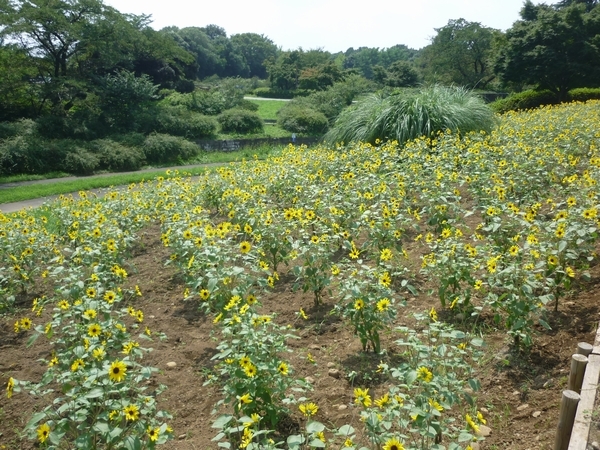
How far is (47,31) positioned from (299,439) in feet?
62.2

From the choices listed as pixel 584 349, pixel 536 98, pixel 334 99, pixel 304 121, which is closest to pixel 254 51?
pixel 334 99

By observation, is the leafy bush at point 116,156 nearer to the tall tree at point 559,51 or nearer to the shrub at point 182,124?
the shrub at point 182,124

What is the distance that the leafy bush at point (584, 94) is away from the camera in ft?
74.5

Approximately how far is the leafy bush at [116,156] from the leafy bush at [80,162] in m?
0.40

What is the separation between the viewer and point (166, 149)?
17578 mm

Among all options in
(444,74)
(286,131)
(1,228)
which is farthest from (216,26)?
(1,228)

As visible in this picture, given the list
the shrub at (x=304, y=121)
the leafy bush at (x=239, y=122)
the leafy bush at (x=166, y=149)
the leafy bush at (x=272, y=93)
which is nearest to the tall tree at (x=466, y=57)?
the leafy bush at (x=272, y=93)

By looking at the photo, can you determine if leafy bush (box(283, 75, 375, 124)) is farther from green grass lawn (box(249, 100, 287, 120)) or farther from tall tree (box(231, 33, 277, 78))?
A: tall tree (box(231, 33, 277, 78))

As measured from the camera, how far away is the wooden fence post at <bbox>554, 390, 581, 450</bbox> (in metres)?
2.11

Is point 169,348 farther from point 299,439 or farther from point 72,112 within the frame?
point 72,112

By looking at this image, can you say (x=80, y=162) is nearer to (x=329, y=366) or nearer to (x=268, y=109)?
(x=329, y=366)

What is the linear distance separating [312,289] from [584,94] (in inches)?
923

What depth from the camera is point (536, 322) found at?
3418mm

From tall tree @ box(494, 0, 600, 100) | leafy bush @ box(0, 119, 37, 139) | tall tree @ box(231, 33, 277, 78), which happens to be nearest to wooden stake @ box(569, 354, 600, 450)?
leafy bush @ box(0, 119, 37, 139)
